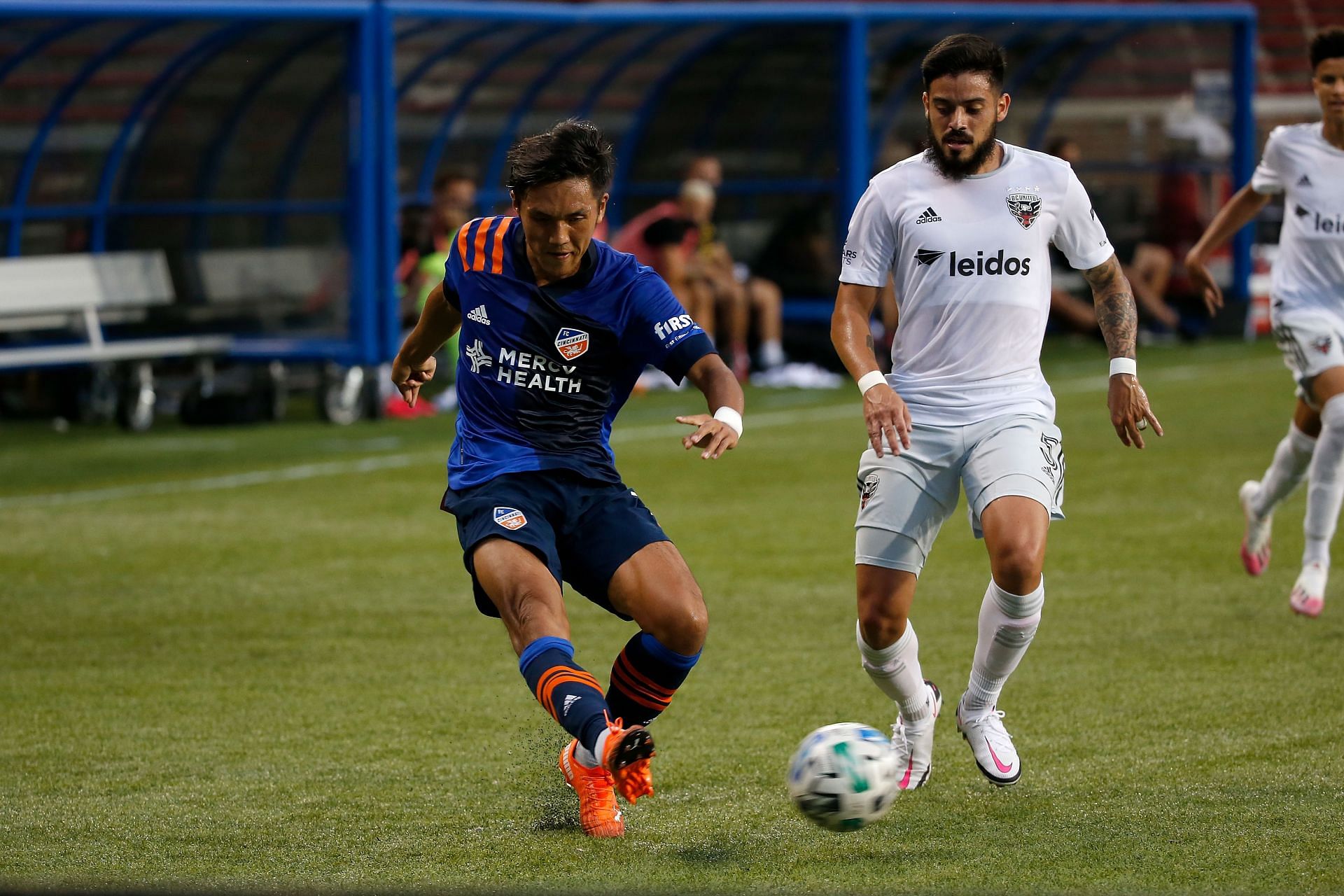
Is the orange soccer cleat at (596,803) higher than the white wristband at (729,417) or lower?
lower

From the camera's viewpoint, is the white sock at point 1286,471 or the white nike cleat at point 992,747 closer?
the white nike cleat at point 992,747

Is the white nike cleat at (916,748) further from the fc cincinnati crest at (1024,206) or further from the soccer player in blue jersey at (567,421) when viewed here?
the fc cincinnati crest at (1024,206)

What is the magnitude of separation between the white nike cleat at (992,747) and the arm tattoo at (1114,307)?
1089 millimetres

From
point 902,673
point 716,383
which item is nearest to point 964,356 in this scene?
point 716,383

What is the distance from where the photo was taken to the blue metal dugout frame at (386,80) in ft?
47.9

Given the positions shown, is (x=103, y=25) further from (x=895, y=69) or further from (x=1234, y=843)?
(x=1234, y=843)

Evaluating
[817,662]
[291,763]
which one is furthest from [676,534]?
[291,763]

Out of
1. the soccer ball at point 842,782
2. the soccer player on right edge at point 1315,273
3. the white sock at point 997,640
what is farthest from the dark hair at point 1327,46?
the soccer ball at point 842,782

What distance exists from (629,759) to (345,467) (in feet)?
27.9

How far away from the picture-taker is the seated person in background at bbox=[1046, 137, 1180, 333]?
19031 millimetres

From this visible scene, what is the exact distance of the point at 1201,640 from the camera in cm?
707

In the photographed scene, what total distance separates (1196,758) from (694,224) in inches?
444

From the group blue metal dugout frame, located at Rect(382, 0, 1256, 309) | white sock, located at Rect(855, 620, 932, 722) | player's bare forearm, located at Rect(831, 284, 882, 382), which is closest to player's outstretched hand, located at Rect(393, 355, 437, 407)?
player's bare forearm, located at Rect(831, 284, 882, 382)

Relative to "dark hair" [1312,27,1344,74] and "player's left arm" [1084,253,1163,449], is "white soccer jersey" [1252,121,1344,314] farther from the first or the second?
"player's left arm" [1084,253,1163,449]
